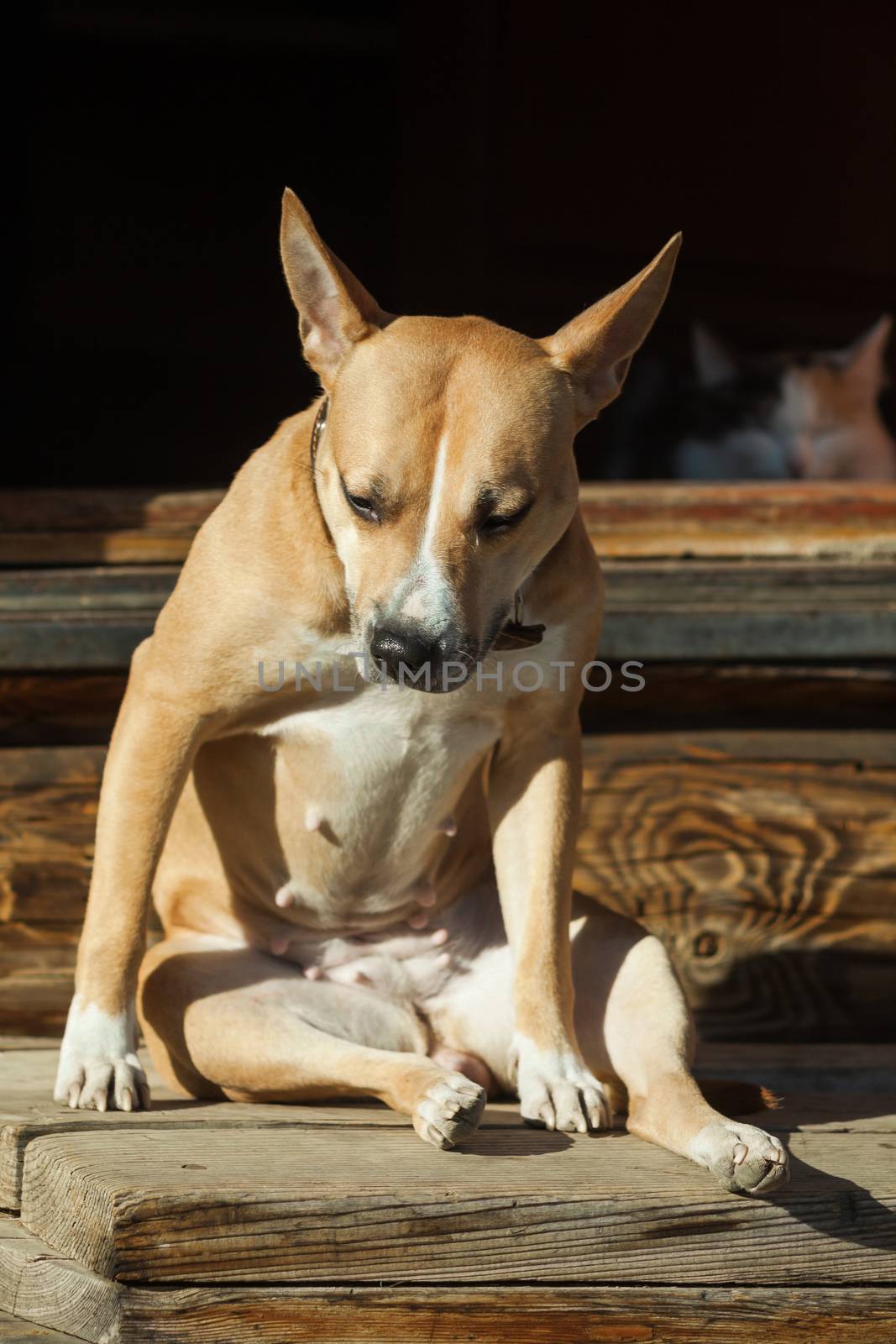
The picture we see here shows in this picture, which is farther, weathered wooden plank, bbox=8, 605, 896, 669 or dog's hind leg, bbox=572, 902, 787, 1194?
weathered wooden plank, bbox=8, 605, 896, 669

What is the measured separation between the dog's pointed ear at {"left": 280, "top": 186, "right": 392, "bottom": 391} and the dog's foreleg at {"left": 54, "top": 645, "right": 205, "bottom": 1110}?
0.61 metres

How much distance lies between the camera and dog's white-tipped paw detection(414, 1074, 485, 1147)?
2113 mm

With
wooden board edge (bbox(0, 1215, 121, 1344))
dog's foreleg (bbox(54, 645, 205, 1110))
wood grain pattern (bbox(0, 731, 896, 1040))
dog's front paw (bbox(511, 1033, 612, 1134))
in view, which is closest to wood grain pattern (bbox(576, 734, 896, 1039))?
wood grain pattern (bbox(0, 731, 896, 1040))

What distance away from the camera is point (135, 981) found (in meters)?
2.42

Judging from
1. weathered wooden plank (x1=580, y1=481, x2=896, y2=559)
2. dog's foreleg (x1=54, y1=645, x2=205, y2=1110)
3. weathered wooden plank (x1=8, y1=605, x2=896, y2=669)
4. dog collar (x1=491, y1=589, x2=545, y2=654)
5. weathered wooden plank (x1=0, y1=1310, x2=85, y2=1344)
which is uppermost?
weathered wooden plank (x1=580, y1=481, x2=896, y2=559)

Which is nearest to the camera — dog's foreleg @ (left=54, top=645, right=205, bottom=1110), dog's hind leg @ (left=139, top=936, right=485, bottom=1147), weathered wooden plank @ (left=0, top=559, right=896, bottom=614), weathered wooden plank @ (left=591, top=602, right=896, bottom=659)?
dog's hind leg @ (left=139, top=936, right=485, bottom=1147)

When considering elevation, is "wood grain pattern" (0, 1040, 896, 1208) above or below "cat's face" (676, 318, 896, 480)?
below

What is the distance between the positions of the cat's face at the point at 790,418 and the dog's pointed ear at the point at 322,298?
286cm

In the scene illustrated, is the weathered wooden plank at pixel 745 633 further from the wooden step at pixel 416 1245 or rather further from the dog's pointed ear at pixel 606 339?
the wooden step at pixel 416 1245

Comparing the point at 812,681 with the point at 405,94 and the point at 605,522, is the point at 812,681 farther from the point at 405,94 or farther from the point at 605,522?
the point at 405,94

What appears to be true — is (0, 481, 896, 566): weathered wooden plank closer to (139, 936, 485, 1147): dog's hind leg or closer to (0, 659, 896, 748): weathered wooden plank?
(0, 659, 896, 748): weathered wooden plank

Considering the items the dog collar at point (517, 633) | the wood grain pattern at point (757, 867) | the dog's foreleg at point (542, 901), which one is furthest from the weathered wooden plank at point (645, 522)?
the dog collar at point (517, 633)

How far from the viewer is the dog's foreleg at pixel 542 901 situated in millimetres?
2365

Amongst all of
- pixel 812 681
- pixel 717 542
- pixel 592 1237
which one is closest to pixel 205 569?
pixel 592 1237
